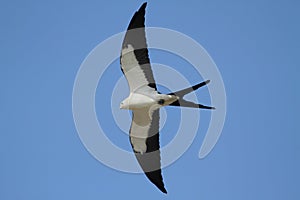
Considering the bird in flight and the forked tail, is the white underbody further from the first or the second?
the forked tail

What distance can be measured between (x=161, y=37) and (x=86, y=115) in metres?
4.63

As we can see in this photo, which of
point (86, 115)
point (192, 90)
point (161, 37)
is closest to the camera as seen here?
point (192, 90)

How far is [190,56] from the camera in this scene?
29578mm

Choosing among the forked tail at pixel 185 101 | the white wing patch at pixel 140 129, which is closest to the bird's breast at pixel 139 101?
the white wing patch at pixel 140 129

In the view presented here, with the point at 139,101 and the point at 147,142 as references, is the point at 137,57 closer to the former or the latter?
the point at 139,101

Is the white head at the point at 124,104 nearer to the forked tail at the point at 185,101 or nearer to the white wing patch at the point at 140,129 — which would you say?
the white wing patch at the point at 140,129

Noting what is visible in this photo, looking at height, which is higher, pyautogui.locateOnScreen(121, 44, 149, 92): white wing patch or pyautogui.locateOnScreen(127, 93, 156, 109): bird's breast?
pyautogui.locateOnScreen(121, 44, 149, 92): white wing patch

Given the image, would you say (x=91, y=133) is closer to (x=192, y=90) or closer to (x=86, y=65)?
(x=86, y=65)

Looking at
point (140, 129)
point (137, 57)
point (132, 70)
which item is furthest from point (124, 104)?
point (137, 57)

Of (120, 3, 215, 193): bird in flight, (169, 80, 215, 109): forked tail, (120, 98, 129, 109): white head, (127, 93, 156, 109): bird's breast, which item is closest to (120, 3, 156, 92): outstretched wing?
(120, 3, 215, 193): bird in flight

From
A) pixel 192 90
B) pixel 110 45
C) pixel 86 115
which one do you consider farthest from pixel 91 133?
pixel 192 90

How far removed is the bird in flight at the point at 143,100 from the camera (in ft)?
89.6

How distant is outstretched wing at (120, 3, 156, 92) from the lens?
27.2 m

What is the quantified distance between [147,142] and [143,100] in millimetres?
1965
